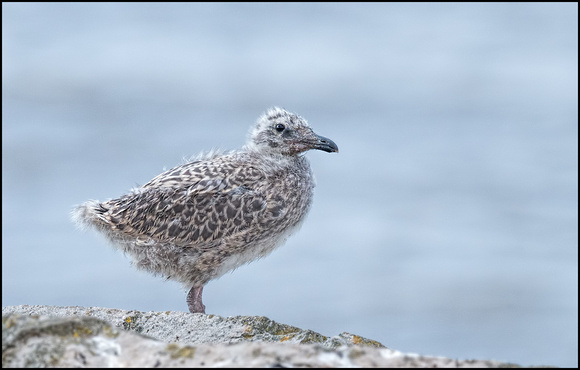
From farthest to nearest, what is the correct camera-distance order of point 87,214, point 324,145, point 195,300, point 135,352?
point 324,145 → point 87,214 → point 195,300 → point 135,352

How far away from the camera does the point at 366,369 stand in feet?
9.96

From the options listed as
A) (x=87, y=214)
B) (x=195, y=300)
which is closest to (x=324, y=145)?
(x=195, y=300)

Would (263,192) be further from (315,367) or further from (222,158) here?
(315,367)

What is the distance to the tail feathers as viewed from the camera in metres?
8.10

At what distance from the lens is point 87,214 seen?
816cm

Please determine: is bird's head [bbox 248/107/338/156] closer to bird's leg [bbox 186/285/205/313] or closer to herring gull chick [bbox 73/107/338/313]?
herring gull chick [bbox 73/107/338/313]

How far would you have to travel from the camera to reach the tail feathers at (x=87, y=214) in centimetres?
810

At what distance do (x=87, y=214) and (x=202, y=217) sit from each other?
103 cm

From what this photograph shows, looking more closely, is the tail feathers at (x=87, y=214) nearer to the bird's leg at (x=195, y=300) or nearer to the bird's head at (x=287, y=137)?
the bird's leg at (x=195, y=300)

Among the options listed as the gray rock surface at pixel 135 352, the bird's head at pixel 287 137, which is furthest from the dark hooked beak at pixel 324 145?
the gray rock surface at pixel 135 352

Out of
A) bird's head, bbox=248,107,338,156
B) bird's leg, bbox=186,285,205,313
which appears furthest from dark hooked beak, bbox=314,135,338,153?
bird's leg, bbox=186,285,205,313

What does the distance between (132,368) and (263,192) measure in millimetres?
5127

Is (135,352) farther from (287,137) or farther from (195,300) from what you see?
(287,137)

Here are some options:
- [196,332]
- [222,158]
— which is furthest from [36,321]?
[222,158]
